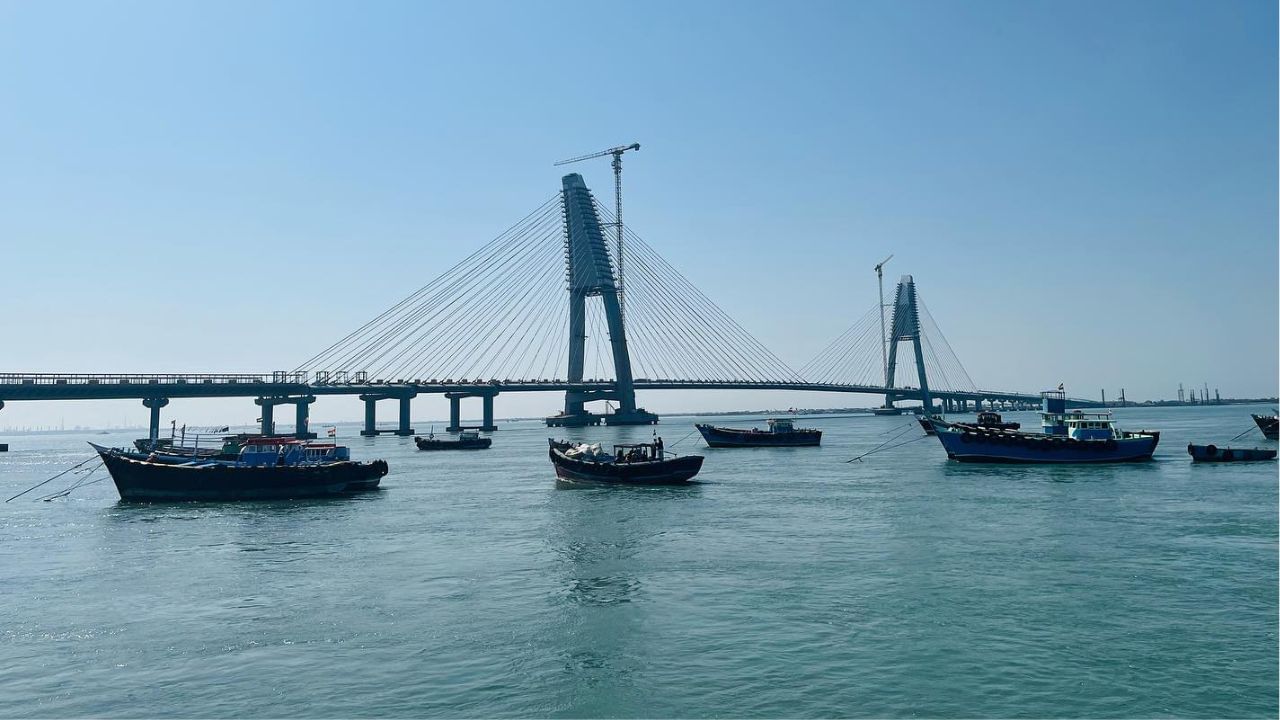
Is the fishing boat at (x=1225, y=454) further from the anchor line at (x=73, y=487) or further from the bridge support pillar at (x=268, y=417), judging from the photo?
the bridge support pillar at (x=268, y=417)

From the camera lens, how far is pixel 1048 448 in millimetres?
66375

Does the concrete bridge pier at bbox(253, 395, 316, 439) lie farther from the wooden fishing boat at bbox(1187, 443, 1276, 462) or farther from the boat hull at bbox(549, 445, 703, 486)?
the wooden fishing boat at bbox(1187, 443, 1276, 462)

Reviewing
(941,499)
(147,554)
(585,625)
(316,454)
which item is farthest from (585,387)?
(585,625)

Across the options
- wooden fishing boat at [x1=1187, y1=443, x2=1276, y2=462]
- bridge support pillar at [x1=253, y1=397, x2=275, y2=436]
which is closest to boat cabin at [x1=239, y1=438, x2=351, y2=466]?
wooden fishing boat at [x1=1187, y1=443, x2=1276, y2=462]

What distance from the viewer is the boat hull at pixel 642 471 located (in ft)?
175

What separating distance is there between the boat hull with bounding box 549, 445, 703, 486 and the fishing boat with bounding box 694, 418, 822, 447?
1893 inches

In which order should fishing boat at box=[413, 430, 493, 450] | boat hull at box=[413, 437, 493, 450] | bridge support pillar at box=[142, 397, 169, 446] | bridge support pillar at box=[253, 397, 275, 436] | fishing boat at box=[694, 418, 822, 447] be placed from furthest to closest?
bridge support pillar at box=[253, 397, 275, 436], fishing boat at box=[413, 430, 493, 450], boat hull at box=[413, 437, 493, 450], bridge support pillar at box=[142, 397, 169, 446], fishing boat at box=[694, 418, 822, 447]

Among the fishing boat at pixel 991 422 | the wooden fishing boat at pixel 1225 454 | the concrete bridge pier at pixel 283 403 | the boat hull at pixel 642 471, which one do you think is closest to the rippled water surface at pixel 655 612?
the boat hull at pixel 642 471

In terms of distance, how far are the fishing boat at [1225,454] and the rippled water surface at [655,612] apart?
27191mm

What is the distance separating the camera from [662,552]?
29.0m

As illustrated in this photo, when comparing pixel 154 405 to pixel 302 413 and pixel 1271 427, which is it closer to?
pixel 302 413

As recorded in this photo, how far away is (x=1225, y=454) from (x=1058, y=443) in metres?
13.2

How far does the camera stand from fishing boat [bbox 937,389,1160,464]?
2598 inches

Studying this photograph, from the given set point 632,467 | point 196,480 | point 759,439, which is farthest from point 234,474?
point 759,439
